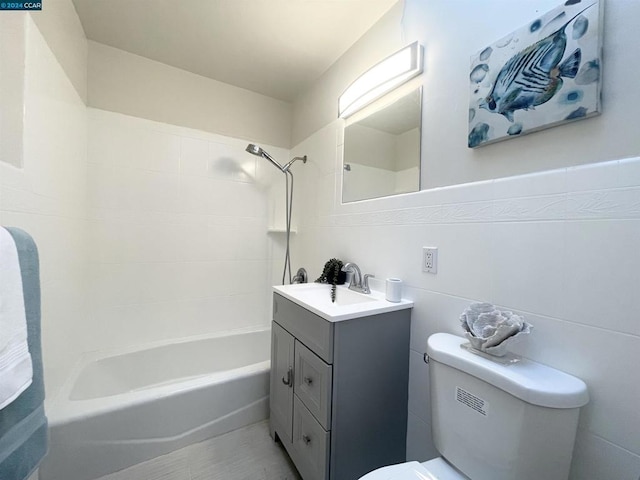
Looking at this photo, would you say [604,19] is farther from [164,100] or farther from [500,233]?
[164,100]

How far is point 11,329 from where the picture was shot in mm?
607

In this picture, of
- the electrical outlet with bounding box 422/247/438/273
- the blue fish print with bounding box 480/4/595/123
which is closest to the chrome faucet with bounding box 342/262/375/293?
the electrical outlet with bounding box 422/247/438/273

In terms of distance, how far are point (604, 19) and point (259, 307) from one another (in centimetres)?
236

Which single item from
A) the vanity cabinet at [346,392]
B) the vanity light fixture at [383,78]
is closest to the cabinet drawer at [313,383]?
the vanity cabinet at [346,392]

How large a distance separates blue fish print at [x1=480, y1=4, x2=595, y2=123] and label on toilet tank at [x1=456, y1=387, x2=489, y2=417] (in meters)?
0.87

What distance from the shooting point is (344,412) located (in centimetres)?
97

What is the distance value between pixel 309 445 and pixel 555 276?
111 centimetres

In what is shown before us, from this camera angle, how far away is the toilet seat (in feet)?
2.36

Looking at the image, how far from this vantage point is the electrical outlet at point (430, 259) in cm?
105

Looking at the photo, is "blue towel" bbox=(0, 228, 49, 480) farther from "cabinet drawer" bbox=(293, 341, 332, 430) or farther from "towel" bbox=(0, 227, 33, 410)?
"cabinet drawer" bbox=(293, 341, 332, 430)

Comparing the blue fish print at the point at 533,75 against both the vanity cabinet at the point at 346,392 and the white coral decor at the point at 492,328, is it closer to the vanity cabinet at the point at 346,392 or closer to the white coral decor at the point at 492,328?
the white coral decor at the point at 492,328

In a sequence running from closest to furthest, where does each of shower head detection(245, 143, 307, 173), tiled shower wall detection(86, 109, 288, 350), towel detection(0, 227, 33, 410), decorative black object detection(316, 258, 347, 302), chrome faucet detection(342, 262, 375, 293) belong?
towel detection(0, 227, 33, 410) → chrome faucet detection(342, 262, 375, 293) → decorative black object detection(316, 258, 347, 302) → tiled shower wall detection(86, 109, 288, 350) → shower head detection(245, 143, 307, 173)

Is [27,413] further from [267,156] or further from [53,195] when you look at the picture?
[267,156]

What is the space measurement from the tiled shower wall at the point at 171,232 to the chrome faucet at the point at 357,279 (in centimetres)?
103
